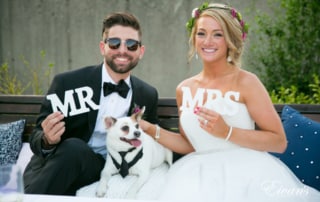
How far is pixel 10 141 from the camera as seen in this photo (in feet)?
8.99

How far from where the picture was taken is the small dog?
2201 millimetres

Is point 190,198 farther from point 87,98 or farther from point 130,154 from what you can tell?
point 87,98

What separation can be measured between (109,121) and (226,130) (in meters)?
0.65

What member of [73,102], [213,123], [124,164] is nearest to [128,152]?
[124,164]

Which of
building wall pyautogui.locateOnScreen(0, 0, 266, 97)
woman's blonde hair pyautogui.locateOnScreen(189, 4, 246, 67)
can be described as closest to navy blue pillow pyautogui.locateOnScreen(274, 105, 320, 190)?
woman's blonde hair pyautogui.locateOnScreen(189, 4, 246, 67)

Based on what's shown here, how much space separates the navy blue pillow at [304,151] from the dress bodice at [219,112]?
371 millimetres

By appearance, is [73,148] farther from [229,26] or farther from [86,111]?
[229,26]

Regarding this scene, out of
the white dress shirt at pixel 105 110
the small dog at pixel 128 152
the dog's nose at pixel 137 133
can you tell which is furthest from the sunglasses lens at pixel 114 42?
the dog's nose at pixel 137 133

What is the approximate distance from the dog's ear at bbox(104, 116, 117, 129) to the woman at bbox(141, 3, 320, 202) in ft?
0.57

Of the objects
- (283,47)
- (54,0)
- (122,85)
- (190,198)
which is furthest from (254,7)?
(190,198)

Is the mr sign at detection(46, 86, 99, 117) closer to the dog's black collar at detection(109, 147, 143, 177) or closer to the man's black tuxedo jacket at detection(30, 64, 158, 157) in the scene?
the man's black tuxedo jacket at detection(30, 64, 158, 157)

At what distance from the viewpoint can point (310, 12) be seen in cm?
419

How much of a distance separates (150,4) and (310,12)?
184 cm

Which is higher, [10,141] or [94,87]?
[94,87]
